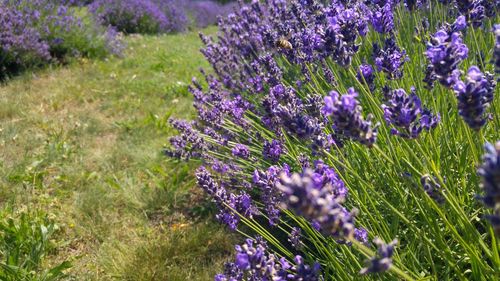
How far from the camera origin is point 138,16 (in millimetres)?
8570

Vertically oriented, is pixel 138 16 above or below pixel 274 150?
below

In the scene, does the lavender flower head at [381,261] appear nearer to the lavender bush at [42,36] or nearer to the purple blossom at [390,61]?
the purple blossom at [390,61]

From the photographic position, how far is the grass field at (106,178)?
7.40ft

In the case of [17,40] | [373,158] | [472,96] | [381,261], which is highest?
[472,96]

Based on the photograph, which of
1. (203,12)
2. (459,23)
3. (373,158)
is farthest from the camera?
(203,12)

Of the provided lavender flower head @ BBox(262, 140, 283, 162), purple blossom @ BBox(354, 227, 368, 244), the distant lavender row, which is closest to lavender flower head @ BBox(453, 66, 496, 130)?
purple blossom @ BBox(354, 227, 368, 244)

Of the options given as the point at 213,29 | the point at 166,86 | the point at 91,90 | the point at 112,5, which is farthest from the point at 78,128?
the point at 213,29

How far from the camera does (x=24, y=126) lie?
3.73m

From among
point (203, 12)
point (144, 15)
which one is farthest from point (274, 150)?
point (203, 12)

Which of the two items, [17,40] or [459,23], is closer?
[459,23]

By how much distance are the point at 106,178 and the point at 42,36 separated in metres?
3.10

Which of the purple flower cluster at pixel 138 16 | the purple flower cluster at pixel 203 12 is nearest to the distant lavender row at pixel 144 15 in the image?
the purple flower cluster at pixel 138 16

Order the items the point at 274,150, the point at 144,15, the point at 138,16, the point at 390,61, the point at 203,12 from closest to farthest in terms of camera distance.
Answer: the point at 390,61, the point at 274,150, the point at 138,16, the point at 144,15, the point at 203,12

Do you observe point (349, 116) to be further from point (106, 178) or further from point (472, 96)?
point (106, 178)
